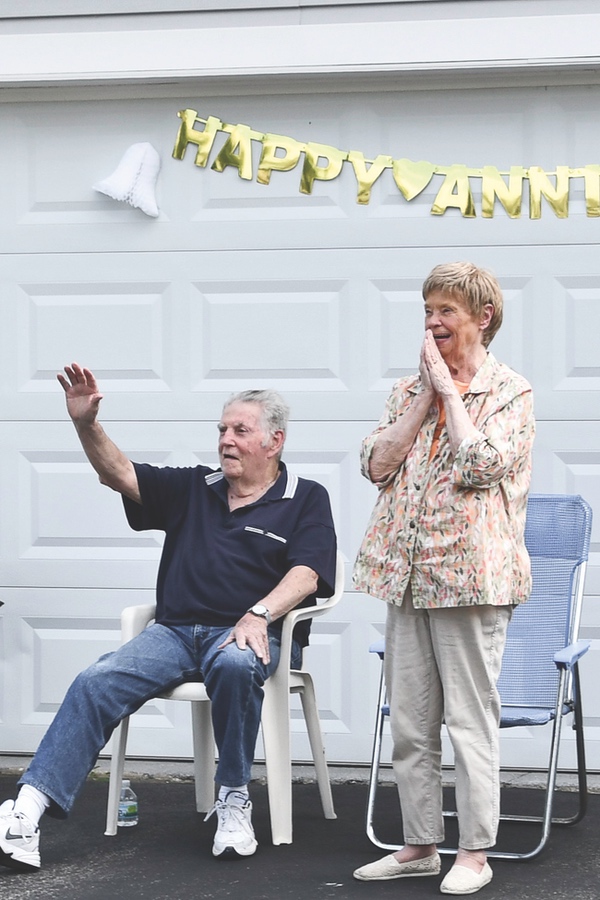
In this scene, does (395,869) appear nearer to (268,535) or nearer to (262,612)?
(262,612)

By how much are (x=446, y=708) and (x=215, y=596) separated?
853mm

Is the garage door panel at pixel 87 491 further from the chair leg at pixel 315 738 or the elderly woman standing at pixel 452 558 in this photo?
the elderly woman standing at pixel 452 558

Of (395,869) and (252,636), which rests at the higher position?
(252,636)

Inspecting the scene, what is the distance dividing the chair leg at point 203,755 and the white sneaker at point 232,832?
1.57ft

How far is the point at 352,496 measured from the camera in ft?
14.9

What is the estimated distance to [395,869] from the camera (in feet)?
10.8

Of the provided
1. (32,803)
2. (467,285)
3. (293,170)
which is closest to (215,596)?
(32,803)

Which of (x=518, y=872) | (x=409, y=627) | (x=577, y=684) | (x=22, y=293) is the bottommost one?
(x=518, y=872)

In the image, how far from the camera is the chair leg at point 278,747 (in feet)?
11.9

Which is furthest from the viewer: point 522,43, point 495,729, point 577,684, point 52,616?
point 52,616

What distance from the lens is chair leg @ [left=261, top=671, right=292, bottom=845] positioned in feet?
11.9

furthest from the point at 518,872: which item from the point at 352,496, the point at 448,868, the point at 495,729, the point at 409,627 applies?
the point at 352,496

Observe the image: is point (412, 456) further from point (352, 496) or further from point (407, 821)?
point (352, 496)

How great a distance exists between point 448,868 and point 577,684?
0.71 m
